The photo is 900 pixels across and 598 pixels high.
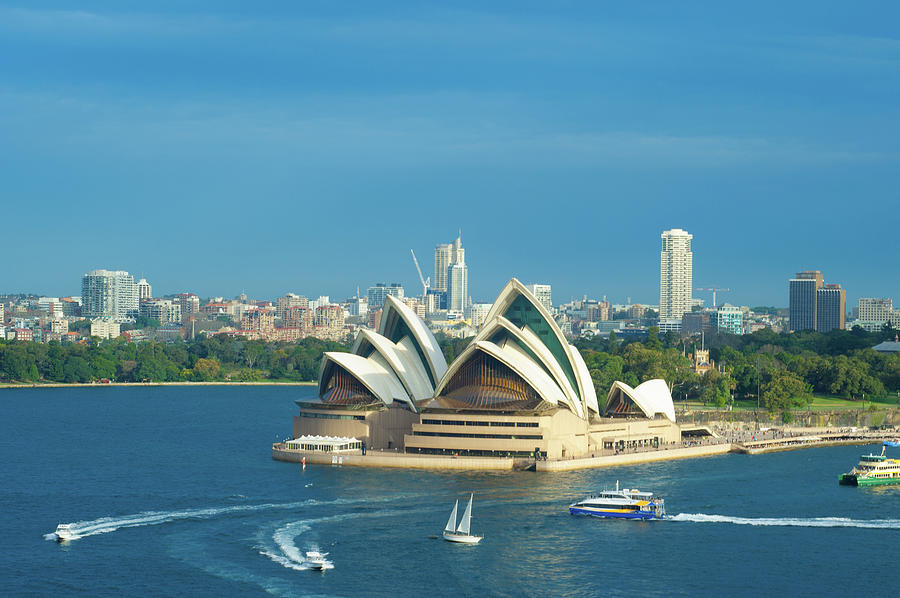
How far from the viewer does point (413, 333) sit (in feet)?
276

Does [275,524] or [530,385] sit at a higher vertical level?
[530,385]

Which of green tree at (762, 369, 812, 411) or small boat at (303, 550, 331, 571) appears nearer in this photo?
small boat at (303, 550, 331, 571)

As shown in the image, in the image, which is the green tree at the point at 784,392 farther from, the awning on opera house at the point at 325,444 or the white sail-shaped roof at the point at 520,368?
the awning on opera house at the point at 325,444

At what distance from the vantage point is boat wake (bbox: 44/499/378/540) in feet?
178

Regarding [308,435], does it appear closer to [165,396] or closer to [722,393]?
[722,393]

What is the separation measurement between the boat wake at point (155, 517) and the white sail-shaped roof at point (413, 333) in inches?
901

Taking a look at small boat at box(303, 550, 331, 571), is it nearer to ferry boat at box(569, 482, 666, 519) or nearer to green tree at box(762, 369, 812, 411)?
ferry boat at box(569, 482, 666, 519)

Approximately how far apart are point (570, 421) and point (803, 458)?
55.2 feet

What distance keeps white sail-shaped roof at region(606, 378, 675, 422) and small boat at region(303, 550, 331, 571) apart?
1622 inches

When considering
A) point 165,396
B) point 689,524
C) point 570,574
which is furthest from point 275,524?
point 165,396

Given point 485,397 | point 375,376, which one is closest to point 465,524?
point 485,397

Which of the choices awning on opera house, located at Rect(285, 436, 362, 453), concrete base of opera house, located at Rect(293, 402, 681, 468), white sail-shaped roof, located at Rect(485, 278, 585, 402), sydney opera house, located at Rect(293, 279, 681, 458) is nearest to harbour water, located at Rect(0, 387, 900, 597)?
awning on opera house, located at Rect(285, 436, 362, 453)

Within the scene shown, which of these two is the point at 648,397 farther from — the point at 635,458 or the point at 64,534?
the point at 64,534

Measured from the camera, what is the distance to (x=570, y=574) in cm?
4775
